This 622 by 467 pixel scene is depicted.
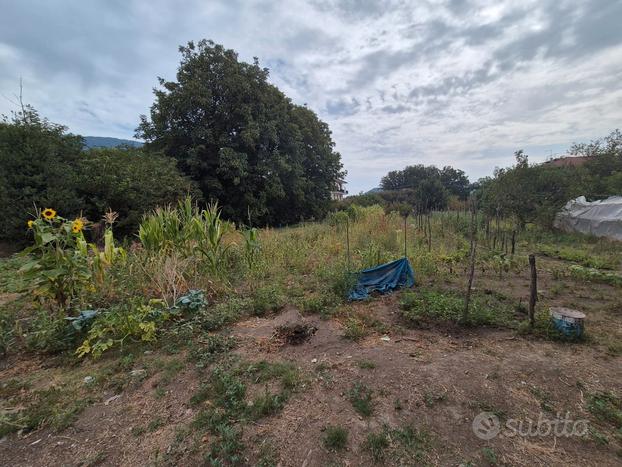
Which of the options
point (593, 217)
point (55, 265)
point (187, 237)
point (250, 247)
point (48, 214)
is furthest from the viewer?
point (593, 217)

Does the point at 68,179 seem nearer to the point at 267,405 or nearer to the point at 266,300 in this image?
the point at 266,300

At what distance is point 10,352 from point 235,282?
2.21 meters

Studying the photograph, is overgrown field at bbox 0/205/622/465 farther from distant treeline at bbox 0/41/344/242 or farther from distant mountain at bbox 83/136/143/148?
distant mountain at bbox 83/136/143/148


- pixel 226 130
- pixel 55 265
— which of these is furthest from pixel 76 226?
pixel 226 130

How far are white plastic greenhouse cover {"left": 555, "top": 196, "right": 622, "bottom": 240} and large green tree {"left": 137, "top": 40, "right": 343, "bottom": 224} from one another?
1100 centimetres

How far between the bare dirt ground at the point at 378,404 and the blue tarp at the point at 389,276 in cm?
133

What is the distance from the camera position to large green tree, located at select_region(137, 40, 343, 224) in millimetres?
11094

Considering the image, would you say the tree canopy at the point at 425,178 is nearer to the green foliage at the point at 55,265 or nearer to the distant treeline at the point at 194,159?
the distant treeline at the point at 194,159

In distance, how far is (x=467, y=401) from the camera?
1.63 meters

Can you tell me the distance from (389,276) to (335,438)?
2676mm

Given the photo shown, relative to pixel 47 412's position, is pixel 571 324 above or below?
above

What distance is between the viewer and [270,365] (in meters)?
2.04

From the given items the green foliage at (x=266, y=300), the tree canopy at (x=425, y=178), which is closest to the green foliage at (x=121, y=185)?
the green foliage at (x=266, y=300)

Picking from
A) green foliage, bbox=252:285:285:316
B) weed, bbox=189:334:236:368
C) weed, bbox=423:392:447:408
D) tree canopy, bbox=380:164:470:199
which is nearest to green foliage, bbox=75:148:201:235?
green foliage, bbox=252:285:285:316
